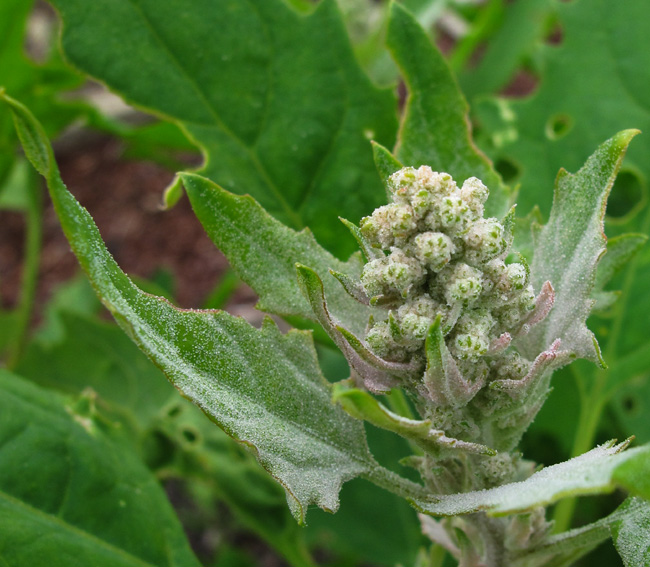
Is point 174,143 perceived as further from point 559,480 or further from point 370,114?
point 559,480

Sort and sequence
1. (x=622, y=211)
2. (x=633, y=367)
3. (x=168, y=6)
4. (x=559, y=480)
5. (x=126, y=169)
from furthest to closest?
1. (x=126, y=169)
2. (x=622, y=211)
3. (x=633, y=367)
4. (x=168, y=6)
5. (x=559, y=480)

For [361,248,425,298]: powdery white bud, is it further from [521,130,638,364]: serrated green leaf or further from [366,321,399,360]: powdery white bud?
[521,130,638,364]: serrated green leaf

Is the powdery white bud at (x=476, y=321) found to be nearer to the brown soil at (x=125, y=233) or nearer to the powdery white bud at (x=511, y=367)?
the powdery white bud at (x=511, y=367)

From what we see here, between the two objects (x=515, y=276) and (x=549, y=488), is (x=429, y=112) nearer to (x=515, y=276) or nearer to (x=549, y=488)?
(x=515, y=276)

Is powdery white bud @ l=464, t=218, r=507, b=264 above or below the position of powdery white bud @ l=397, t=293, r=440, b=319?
above

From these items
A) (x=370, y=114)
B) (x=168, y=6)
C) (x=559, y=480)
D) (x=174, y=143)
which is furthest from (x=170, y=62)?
(x=559, y=480)

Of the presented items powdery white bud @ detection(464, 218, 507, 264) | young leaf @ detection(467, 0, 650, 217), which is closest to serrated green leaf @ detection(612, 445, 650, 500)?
powdery white bud @ detection(464, 218, 507, 264)
